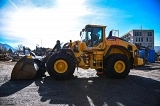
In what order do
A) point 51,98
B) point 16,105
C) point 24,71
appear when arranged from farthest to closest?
1. point 24,71
2. point 51,98
3. point 16,105

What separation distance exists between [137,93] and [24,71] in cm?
535

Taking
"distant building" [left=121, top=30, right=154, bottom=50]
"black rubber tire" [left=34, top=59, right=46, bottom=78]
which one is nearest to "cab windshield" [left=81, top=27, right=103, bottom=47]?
"black rubber tire" [left=34, top=59, right=46, bottom=78]

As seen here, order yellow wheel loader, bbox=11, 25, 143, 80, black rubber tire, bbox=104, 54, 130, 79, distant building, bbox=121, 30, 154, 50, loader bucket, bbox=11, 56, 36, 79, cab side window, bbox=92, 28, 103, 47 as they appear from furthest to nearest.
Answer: distant building, bbox=121, 30, 154, 50 < cab side window, bbox=92, 28, 103, 47 < black rubber tire, bbox=104, 54, 130, 79 < yellow wheel loader, bbox=11, 25, 143, 80 < loader bucket, bbox=11, 56, 36, 79

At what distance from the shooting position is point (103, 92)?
23.4ft

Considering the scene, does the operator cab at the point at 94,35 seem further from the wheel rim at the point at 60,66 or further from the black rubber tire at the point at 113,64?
the wheel rim at the point at 60,66

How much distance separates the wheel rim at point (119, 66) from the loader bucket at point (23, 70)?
4369mm

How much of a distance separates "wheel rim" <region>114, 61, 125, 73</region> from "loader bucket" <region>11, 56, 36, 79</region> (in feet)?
14.3

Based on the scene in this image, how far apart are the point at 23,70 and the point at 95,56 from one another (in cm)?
395

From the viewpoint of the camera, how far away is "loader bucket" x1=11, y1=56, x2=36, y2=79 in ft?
30.9

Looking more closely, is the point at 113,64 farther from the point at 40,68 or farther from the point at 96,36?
the point at 40,68

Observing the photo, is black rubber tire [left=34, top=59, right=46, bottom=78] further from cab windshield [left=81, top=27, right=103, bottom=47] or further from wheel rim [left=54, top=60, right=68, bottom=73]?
cab windshield [left=81, top=27, right=103, bottom=47]

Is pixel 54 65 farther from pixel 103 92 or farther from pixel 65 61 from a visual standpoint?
pixel 103 92

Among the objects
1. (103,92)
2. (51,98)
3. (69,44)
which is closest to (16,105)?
(51,98)

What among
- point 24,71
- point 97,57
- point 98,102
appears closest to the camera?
point 98,102
